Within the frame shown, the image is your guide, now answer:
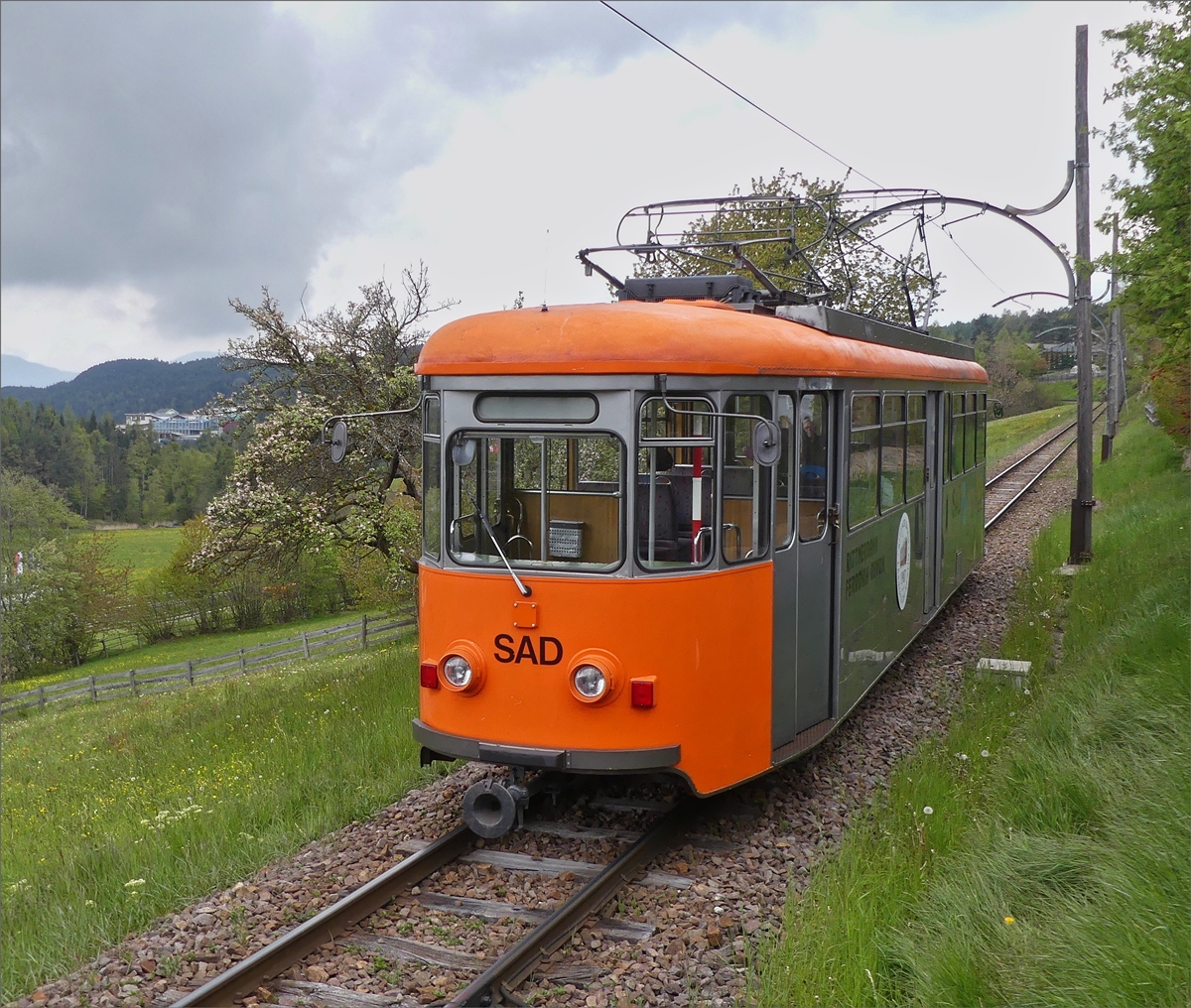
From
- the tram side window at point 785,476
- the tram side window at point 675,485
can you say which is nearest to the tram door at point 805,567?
the tram side window at point 785,476

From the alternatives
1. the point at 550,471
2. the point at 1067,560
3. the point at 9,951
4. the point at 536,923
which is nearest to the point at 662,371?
the point at 550,471

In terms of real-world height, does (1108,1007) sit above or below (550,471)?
below

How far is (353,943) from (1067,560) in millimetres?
13323

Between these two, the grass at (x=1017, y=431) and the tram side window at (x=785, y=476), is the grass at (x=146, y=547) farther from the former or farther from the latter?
the tram side window at (x=785, y=476)

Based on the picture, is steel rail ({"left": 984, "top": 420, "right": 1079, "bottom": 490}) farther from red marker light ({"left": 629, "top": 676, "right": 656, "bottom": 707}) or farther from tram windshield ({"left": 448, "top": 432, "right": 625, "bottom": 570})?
red marker light ({"left": 629, "top": 676, "right": 656, "bottom": 707})

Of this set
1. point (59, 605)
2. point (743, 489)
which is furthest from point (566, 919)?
point (59, 605)

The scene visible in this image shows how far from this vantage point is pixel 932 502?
1085 cm

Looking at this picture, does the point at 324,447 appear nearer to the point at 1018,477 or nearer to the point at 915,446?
the point at 915,446

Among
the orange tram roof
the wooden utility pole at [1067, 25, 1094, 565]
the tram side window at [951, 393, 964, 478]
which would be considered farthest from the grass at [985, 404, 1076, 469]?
the orange tram roof

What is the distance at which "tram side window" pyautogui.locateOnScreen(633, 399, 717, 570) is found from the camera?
5852mm

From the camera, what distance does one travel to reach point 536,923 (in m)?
5.41

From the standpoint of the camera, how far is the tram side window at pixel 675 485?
19.2ft

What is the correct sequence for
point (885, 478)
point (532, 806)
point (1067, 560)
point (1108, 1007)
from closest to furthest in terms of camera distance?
point (1108, 1007), point (532, 806), point (885, 478), point (1067, 560)

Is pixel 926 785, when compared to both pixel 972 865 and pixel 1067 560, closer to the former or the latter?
pixel 972 865
